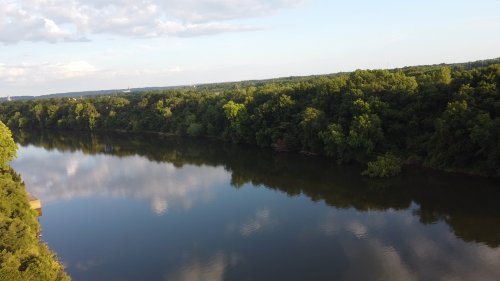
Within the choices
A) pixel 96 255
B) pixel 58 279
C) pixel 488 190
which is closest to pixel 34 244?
pixel 58 279

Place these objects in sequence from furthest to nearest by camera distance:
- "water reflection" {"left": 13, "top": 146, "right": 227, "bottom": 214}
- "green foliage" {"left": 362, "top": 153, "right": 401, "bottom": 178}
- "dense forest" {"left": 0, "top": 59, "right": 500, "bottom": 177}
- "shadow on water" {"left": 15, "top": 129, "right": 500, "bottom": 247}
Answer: "water reflection" {"left": 13, "top": 146, "right": 227, "bottom": 214}, "green foliage" {"left": 362, "top": 153, "right": 401, "bottom": 178}, "dense forest" {"left": 0, "top": 59, "right": 500, "bottom": 177}, "shadow on water" {"left": 15, "top": 129, "right": 500, "bottom": 247}

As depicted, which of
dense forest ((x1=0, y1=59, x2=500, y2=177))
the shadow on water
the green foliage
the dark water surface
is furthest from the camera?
the green foliage

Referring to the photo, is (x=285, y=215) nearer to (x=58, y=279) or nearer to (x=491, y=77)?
(x=58, y=279)

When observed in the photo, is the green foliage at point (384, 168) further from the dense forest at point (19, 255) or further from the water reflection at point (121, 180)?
the dense forest at point (19, 255)

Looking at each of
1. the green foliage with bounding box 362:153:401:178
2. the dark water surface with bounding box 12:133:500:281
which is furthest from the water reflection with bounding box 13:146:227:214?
the green foliage with bounding box 362:153:401:178

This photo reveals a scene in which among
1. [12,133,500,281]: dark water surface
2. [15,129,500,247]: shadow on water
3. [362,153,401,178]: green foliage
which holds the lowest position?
[12,133,500,281]: dark water surface

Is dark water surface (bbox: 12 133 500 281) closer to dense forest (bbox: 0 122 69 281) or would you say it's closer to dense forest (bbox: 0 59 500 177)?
dense forest (bbox: 0 59 500 177)

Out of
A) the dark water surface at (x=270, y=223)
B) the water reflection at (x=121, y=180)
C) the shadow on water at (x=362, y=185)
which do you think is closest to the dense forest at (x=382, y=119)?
the shadow on water at (x=362, y=185)
